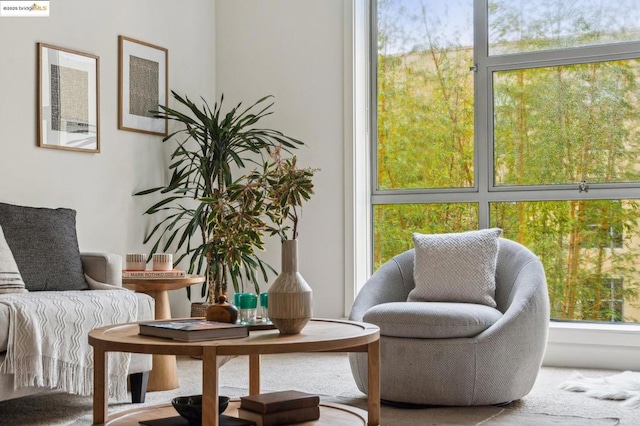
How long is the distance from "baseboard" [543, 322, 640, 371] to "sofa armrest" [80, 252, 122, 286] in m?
2.37

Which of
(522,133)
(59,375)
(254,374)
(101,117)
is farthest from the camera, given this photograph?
(522,133)

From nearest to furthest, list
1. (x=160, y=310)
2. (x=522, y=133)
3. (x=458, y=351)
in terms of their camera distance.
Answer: (x=458, y=351)
(x=160, y=310)
(x=522, y=133)

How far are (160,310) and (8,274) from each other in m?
0.82

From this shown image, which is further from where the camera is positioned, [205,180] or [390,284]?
[205,180]

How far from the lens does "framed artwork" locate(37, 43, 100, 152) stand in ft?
14.2

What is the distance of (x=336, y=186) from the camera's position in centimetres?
526

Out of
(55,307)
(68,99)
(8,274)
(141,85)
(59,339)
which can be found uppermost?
(141,85)

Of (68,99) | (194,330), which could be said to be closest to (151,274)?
(68,99)

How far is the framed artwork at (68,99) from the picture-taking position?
4324 millimetres

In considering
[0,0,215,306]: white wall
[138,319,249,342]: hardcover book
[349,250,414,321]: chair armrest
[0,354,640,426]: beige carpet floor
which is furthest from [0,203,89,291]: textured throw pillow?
[138,319,249,342]: hardcover book

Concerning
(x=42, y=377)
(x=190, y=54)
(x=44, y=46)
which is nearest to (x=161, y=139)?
(x=190, y=54)

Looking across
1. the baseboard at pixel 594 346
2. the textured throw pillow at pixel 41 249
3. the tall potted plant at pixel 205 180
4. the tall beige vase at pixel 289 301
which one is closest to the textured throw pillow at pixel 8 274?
the textured throw pillow at pixel 41 249

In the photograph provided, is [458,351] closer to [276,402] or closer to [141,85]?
[276,402]

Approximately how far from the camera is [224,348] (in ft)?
7.19
